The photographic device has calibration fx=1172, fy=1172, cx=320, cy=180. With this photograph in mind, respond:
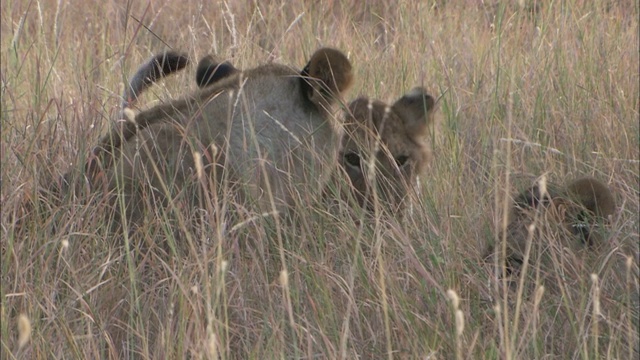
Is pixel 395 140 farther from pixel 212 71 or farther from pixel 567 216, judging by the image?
pixel 567 216

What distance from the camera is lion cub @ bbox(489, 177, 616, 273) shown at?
382 cm

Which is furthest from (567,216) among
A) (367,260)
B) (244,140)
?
(244,140)

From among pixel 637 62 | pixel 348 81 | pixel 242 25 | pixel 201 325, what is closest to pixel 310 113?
pixel 348 81

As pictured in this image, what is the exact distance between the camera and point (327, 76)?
4.27 meters

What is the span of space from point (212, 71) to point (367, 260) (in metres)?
1.21

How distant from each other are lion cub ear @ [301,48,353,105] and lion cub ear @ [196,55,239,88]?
→ 0.38 meters

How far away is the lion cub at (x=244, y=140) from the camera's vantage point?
12.7 ft

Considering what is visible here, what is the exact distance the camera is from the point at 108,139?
164 inches

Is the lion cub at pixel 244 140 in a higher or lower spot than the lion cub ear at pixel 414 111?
higher

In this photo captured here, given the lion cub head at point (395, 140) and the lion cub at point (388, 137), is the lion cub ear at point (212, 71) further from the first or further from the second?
the lion cub head at point (395, 140)

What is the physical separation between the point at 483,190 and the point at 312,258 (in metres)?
0.98

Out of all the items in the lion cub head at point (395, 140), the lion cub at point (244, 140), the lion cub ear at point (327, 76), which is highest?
the lion cub ear at point (327, 76)

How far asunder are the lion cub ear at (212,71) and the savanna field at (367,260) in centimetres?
37

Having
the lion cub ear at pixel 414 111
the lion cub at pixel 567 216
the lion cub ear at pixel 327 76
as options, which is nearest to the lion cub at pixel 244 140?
the lion cub ear at pixel 327 76
